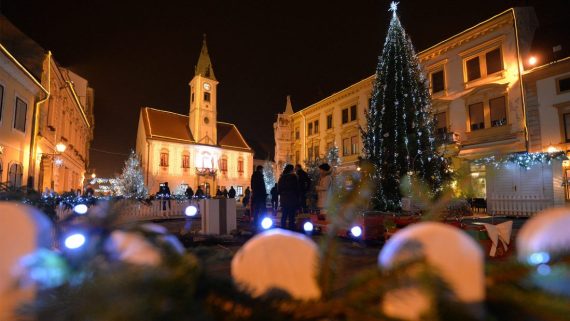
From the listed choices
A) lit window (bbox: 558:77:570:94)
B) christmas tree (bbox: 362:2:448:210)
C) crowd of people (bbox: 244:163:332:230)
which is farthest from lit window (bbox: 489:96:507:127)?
crowd of people (bbox: 244:163:332:230)

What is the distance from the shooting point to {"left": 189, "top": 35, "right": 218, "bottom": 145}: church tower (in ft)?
171

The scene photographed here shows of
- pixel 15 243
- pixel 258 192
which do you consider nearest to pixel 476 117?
pixel 258 192

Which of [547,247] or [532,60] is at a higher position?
[532,60]

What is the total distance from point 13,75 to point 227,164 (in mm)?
39167

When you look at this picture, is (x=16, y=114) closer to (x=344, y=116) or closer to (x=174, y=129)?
(x=344, y=116)

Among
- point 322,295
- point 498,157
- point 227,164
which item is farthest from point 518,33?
point 227,164

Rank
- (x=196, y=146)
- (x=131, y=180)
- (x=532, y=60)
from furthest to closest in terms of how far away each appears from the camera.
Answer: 1. (x=196, y=146)
2. (x=131, y=180)
3. (x=532, y=60)

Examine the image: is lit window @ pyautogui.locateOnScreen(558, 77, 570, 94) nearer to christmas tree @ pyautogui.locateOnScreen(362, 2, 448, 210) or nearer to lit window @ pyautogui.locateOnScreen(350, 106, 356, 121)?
christmas tree @ pyautogui.locateOnScreen(362, 2, 448, 210)

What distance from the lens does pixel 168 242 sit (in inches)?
37.1

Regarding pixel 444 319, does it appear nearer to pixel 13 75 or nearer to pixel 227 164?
pixel 13 75

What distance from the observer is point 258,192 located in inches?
406

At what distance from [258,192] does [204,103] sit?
4567 centimetres

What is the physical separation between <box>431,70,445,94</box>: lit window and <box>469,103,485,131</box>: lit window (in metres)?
3.01

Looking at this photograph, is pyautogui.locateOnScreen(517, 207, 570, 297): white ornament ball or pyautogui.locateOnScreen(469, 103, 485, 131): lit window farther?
pyautogui.locateOnScreen(469, 103, 485, 131): lit window
